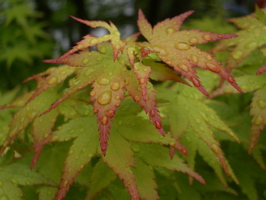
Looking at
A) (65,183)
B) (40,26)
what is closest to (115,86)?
Result: (65,183)

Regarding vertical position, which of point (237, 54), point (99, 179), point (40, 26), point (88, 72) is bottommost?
point (40, 26)

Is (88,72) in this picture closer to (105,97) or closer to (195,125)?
(105,97)

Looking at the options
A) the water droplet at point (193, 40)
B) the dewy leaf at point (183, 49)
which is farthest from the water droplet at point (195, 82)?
the water droplet at point (193, 40)

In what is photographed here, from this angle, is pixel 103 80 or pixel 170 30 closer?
pixel 103 80

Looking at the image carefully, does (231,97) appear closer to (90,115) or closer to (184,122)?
(184,122)

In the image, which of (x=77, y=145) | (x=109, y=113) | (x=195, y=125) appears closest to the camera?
(x=109, y=113)

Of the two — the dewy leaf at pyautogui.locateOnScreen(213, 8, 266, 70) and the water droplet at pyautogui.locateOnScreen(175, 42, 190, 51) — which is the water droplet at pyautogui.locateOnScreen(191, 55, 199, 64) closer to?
the water droplet at pyautogui.locateOnScreen(175, 42, 190, 51)

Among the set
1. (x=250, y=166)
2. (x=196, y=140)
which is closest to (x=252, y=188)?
(x=250, y=166)
